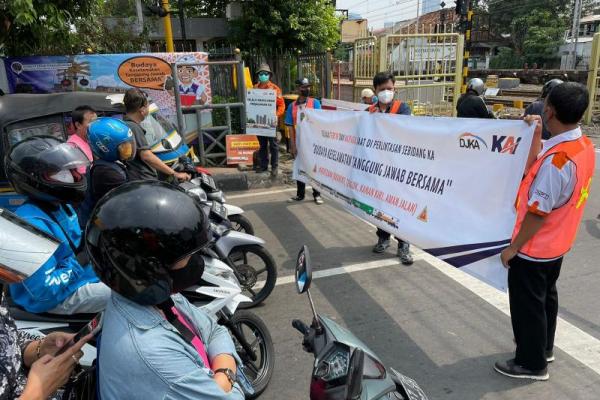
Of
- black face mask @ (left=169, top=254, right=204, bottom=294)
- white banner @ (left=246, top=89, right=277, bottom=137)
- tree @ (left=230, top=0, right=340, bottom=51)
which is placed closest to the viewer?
black face mask @ (left=169, top=254, right=204, bottom=294)

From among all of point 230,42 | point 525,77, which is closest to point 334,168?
point 230,42

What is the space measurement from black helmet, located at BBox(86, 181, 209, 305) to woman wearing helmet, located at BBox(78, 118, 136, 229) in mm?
2207

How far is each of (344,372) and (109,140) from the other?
2.62 metres

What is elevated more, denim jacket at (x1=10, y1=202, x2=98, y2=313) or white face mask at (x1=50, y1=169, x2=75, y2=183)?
white face mask at (x1=50, y1=169, x2=75, y2=183)

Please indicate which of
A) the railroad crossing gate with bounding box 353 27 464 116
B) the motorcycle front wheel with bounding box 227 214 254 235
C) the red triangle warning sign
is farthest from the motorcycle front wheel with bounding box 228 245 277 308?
the railroad crossing gate with bounding box 353 27 464 116

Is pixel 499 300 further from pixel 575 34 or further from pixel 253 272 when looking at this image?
pixel 575 34

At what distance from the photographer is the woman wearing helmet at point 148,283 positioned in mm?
1136

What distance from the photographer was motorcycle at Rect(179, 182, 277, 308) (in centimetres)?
369

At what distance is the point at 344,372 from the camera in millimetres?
1504

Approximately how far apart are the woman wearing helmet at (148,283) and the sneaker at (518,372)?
231 centimetres

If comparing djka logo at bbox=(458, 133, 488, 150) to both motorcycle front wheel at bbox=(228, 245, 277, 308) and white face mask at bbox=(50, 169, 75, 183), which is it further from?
white face mask at bbox=(50, 169, 75, 183)

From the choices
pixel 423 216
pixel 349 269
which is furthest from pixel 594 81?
pixel 423 216

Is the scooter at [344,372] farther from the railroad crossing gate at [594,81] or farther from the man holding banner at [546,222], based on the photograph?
the railroad crossing gate at [594,81]

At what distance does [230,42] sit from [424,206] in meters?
11.9
